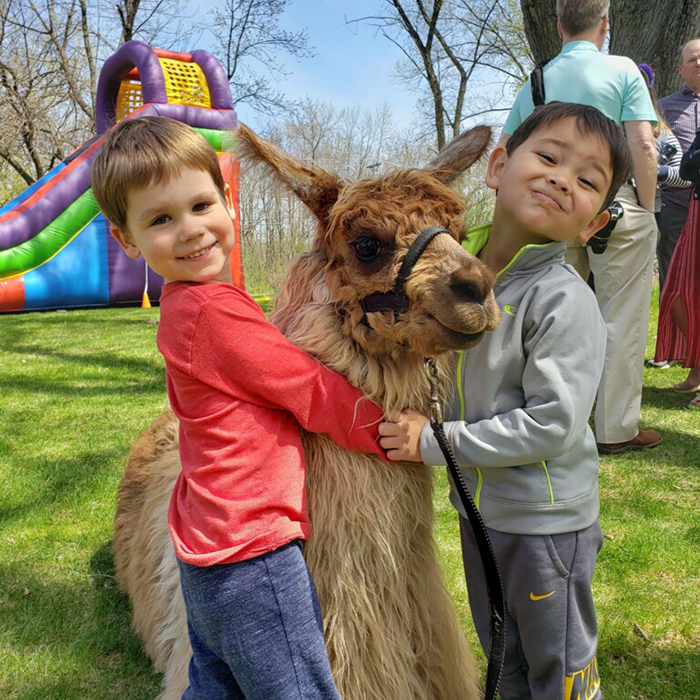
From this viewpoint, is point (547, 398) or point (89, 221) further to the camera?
point (89, 221)

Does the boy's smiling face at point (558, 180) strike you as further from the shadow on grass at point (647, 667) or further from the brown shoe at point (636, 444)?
the brown shoe at point (636, 444)

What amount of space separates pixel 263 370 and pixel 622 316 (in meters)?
3.15

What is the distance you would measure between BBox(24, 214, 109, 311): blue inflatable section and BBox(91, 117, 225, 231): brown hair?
9.58 m

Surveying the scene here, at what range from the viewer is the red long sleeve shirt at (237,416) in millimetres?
1405

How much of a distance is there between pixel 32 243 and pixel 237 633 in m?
9.92

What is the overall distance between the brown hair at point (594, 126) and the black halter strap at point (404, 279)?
418 millimetres

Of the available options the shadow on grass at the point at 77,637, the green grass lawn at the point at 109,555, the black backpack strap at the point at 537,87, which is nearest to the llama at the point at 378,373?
the green grass lawn at the point at 109,555

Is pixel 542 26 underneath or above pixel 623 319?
above

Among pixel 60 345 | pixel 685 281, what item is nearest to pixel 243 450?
pixel 685 281

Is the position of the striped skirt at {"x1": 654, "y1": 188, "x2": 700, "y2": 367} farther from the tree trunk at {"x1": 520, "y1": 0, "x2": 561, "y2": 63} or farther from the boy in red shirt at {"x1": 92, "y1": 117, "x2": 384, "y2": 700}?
the boy in red shirt at {"x1": 92, "y1": 117, "x2": 384, "y2": 700}

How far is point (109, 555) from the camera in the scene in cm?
304

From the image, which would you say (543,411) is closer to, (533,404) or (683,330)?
(533,404)

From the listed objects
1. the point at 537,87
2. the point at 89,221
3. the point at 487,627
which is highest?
the point at 537,87

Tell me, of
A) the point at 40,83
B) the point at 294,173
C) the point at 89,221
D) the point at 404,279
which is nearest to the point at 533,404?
the point at 404,279
